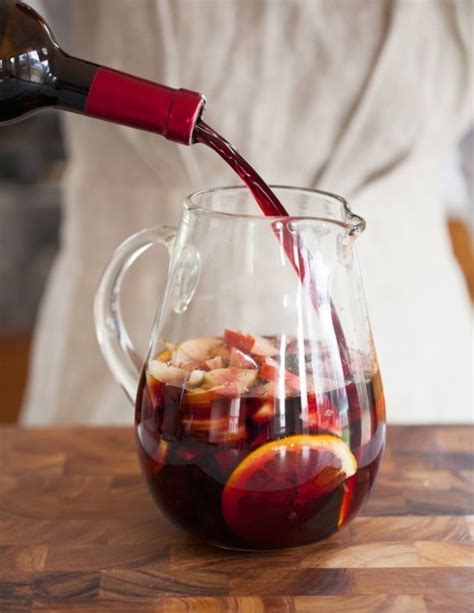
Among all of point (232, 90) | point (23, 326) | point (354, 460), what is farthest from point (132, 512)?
point (23, 326)

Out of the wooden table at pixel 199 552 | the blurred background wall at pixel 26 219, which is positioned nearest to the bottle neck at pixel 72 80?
the wooden table at pixel 199 552

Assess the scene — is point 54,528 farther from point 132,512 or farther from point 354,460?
point 354,460

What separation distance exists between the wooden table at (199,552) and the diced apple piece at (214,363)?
0.39 ft

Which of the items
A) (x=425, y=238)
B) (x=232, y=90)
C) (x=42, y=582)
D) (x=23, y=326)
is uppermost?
→ (x=232, y=90)

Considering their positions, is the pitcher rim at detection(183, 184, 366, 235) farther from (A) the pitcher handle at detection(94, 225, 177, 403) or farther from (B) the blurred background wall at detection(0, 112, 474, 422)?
(B) the blurred background wall at detection(0, 112, 474, 422)

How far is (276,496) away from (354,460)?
52 millimetres

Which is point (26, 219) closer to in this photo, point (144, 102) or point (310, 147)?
point (310, 147)

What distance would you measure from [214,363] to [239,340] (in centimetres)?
3

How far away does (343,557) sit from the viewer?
547 mm

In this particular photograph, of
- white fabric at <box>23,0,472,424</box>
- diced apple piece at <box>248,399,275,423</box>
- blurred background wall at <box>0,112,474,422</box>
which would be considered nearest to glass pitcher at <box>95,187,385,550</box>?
diced apple piece at <box>248,399,275,423</box>

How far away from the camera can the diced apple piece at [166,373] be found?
1.72 ft

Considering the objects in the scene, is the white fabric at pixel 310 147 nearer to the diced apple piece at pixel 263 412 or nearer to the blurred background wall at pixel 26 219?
the diced apple piece at pixel 263 412

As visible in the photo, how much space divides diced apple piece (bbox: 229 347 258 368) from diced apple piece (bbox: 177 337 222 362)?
0.6 inches

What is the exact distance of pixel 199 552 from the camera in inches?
21.7
